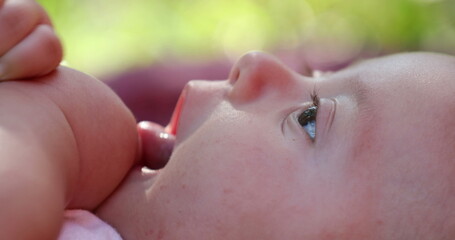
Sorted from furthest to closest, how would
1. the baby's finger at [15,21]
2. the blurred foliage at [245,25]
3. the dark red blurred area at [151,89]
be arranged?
the blurred foliage at [245,25] → the dark red blurred area at [151,89] → the baby's finger at [15,21]

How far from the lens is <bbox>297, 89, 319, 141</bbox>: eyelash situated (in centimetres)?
83

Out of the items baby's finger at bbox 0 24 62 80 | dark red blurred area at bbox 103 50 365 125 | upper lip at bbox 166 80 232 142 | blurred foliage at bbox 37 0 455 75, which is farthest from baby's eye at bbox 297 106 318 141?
blurred foliage at bbox 37 0 455 75

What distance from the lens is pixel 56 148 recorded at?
0.68 m

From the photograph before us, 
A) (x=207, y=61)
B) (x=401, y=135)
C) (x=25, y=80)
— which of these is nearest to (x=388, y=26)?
(x=207, y=61)

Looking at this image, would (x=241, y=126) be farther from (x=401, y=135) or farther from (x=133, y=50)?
(x=133, y=50)

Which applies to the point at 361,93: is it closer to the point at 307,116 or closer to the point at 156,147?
the point at 307,116

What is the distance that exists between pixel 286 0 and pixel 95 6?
761 mm

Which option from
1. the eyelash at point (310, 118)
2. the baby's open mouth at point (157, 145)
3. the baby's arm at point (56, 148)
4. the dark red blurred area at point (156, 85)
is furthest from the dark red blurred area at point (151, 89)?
the eyelash at point (310, 118)

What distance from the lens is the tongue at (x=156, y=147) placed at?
0.96m

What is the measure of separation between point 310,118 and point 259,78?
11cm

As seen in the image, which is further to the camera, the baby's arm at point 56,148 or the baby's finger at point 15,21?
the baby's finger at point 15,21

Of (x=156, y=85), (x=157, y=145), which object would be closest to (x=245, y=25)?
(x=156, y=85)

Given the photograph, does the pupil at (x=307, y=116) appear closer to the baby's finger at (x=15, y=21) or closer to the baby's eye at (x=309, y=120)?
the baby's eye at (x=309, y=120)

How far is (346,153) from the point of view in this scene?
771 millimetres
